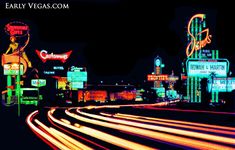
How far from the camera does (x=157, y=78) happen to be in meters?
96.3

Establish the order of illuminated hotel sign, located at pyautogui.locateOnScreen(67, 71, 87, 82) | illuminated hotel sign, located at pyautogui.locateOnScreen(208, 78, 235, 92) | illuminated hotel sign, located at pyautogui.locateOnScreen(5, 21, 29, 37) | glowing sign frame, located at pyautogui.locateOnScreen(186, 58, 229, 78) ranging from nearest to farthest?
glowing sign frame, located at pyautogui.locateOnScreen(186, 58, 229, 78)
illuminated hotel sign, located at pyautogui.locateOnScreen(208, 78, 235, 92)
illuminated hotel sign, located at pyautogui.locateOnScreen(5, 21, 29, 37)
illuminated hotel sign, located at pyautogui.locateOnScreen(67, 71, 87, 82)

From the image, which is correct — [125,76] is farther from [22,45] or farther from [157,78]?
[22,45]

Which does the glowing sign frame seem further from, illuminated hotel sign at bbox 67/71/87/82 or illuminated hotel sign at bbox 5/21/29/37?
illuminated hotel sign at bbox 67/71/87/82

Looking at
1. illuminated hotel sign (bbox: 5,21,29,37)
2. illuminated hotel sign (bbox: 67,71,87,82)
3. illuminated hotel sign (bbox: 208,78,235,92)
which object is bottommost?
illuminated hotel sign (bbox: 208,78,235,92)

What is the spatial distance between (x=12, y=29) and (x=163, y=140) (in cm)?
6277

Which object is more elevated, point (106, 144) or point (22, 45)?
point (22, 45)

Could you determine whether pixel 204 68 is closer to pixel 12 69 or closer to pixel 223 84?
pixel 223 84

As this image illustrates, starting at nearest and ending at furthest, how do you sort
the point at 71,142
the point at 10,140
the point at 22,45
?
the point at 71,142, the point at 10,140, the point at 22,45

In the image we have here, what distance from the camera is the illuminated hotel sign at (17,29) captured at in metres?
75.2

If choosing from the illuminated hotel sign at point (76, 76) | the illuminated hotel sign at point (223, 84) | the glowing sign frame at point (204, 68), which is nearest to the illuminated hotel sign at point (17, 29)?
the illuminated hotel sign at point (76, 76)

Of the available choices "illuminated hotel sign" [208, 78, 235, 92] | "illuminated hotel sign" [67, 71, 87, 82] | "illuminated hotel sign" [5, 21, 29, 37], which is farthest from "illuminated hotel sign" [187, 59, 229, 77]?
"illuminated hotel sign" [67, 71, 87, 82]

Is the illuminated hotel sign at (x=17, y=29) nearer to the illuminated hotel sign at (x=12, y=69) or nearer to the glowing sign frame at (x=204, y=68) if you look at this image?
the illuminated hotel sign at (x=12, y=69)

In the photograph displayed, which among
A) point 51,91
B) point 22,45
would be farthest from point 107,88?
point 51,91

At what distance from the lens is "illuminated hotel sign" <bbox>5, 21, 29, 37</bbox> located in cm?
7525
